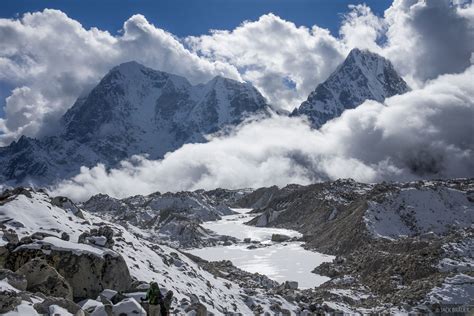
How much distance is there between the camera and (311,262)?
105m

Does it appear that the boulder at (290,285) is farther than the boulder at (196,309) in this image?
Yes

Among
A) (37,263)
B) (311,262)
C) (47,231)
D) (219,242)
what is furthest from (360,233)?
(37,263)

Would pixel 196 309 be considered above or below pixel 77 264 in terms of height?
below

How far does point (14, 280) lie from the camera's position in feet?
89.5

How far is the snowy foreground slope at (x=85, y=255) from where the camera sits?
33000 mm

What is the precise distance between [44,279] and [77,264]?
4019 millimetres

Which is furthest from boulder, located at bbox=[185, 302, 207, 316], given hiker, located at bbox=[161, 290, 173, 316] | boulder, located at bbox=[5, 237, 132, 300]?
boulder, located at bbox=[5, 237, 132, 300]

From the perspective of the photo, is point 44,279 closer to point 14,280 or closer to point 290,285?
point 14,280

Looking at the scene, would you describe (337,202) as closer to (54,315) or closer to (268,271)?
(268,271)

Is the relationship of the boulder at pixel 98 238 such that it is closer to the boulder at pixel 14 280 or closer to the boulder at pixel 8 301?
the boulder at pixel 14 280

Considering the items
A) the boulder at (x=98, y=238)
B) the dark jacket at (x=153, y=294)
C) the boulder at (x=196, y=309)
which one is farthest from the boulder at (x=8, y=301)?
the boulder at (x=196, y=309)

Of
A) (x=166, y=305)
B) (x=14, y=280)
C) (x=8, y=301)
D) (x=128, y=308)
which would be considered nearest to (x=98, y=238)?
(x=166, y=305)

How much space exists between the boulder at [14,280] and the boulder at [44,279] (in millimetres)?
1450

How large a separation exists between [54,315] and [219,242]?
135m
